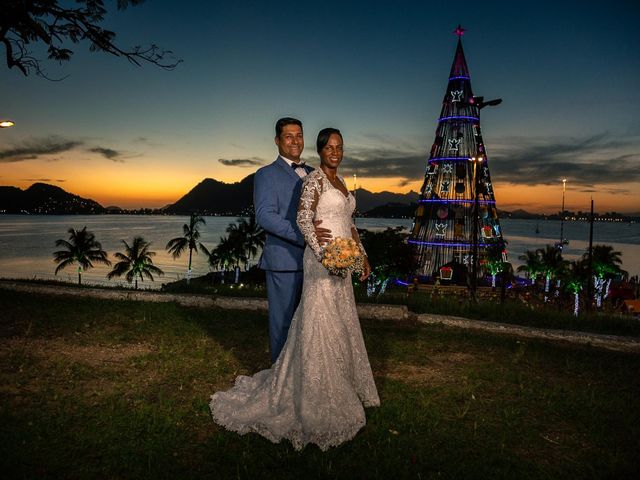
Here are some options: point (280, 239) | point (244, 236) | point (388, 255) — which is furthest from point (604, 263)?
point (280, 239)

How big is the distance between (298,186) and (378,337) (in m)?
4.32

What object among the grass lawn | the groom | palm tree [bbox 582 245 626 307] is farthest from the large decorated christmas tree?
the groom

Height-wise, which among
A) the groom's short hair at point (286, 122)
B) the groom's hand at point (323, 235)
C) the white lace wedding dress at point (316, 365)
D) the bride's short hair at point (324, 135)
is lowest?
the white lace wedding dress at point (316, 365)

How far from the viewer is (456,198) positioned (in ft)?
144

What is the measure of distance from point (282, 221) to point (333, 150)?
936 millimetres

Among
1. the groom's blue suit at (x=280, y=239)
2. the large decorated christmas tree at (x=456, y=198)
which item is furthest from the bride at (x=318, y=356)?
the large decorated christmas tree at (x=456, y=198)

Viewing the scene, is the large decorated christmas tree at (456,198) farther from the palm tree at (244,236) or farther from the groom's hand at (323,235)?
the groom's hand at (323,235)

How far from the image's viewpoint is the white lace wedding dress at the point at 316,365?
4.69 meters

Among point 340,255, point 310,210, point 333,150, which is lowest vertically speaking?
point 340,255

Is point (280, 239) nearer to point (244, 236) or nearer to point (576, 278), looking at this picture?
point (576, 278)

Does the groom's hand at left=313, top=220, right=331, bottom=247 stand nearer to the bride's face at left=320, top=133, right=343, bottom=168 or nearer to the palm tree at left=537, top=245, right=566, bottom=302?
the bride's face at left=320, top=133, right=343, bottom=168

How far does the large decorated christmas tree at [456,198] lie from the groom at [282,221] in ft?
120

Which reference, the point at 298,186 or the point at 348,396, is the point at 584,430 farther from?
the point at 298,186

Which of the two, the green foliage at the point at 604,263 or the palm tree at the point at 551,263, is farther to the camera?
the palm tree at the point at 551,263
